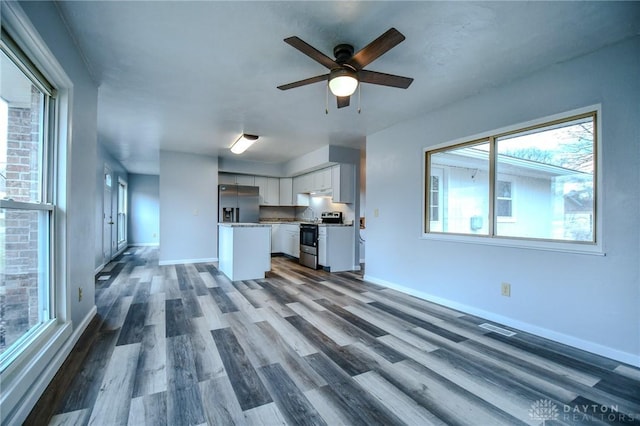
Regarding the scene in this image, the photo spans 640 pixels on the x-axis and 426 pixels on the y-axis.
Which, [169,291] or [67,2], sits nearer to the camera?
[67,2]

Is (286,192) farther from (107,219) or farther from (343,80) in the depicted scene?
(343,80)

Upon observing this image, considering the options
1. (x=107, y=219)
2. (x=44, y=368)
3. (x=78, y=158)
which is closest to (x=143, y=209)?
(x=107, y=219)

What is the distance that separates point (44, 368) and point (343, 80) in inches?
108

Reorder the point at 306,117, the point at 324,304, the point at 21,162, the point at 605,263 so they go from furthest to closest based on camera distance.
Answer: the point at 306,117 → the point at 324,304 → the point at 605,263 → the point at 21,162

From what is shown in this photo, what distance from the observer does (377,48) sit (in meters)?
1.84

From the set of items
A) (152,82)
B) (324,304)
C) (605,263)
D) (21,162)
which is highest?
(152,82)

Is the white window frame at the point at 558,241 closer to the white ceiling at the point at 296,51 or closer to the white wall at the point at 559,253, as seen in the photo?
the white wall at the point at 559,253

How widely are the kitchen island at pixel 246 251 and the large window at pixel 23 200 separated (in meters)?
2.51

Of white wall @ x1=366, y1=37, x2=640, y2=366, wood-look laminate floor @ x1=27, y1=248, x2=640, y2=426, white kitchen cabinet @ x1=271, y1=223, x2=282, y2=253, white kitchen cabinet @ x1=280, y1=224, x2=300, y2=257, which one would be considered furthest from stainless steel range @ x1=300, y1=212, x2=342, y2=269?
wood-look laminate floor @ x1=27, y1=248, x2=640, y2=426

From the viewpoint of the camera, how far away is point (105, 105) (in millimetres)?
3426

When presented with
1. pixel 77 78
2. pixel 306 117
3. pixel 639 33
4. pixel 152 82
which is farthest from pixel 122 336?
pixel 639 33

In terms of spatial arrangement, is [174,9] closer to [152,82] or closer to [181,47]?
[181,47]

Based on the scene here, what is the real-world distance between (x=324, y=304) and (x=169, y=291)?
2.19m

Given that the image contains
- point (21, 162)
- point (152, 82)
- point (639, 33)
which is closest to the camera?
point (21, 162)
